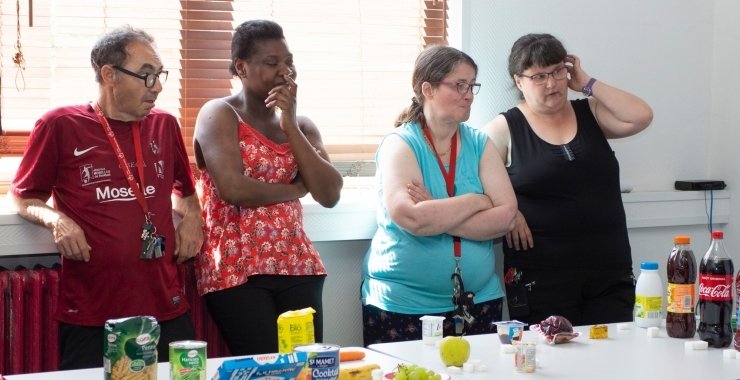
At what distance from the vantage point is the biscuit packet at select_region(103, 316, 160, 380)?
195cm

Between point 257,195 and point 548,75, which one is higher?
point 548,75

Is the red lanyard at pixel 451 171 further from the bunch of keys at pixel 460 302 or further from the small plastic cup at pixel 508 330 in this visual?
the small plastic cup at pixel 508 330

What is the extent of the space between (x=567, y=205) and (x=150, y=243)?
5.13ft

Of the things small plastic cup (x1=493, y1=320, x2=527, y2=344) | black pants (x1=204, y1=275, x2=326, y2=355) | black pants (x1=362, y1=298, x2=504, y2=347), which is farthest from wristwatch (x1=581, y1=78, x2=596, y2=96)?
small plastic cup (x1=493, y1=320, x2=527, y2=344)

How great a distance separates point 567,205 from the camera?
367 cm

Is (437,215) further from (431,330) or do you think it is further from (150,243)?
(150,243)

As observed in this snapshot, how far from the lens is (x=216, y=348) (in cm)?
356

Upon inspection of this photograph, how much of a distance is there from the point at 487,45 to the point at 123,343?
98.9 inches

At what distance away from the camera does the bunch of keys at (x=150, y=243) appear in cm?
304

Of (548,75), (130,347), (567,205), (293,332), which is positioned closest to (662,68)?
(548,75)

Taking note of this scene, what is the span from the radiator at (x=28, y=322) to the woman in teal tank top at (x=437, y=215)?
110cm

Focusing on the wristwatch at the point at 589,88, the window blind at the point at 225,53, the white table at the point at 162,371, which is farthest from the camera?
the wristwatch at the point at 589,88

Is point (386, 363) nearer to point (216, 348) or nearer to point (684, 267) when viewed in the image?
point (684, 267)

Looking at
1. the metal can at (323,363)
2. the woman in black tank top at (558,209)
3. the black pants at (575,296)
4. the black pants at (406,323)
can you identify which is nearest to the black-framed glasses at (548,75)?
the woman in black tank top at (558,209)
